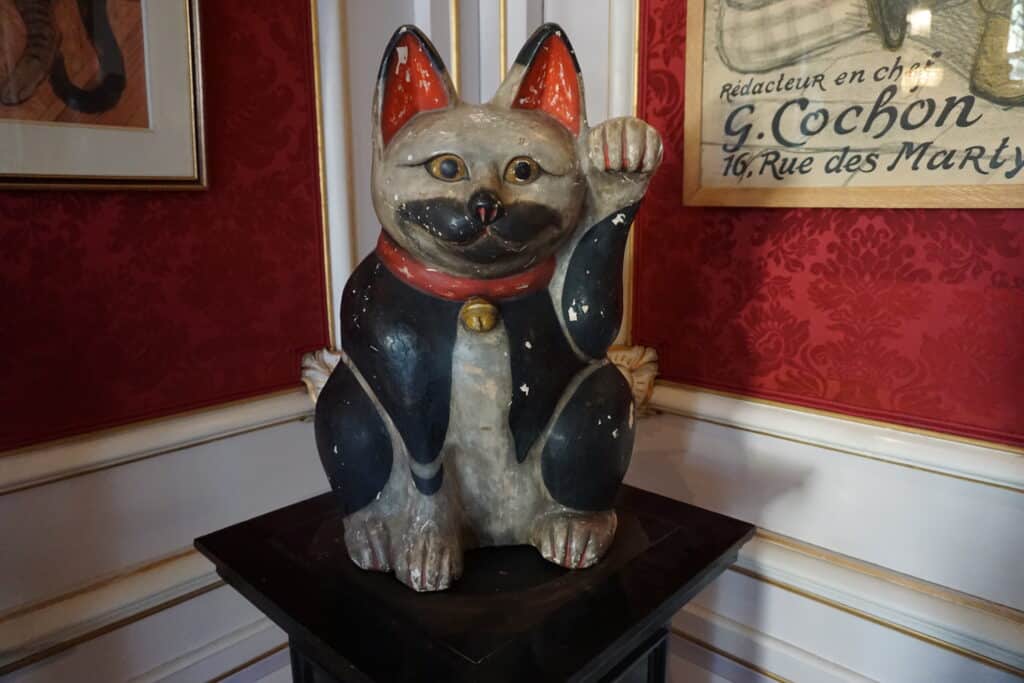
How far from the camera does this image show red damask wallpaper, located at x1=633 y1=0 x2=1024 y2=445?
0.96 meters

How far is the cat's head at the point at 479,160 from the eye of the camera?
0.72 m

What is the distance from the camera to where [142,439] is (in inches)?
45.4

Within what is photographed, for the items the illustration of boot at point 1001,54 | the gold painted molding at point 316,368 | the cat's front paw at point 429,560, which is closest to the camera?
the cat's front paw at point 429,560

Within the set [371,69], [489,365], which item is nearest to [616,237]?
[489,365]

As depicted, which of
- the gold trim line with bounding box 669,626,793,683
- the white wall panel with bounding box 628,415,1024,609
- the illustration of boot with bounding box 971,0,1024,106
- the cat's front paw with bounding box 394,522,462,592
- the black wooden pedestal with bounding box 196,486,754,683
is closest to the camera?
the black wooden pedestal with bounding box 196,486,754,683

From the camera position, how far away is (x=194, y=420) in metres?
1.22

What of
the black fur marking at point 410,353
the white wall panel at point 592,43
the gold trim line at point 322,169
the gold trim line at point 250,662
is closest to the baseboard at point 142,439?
the gold trim line at point 322,169

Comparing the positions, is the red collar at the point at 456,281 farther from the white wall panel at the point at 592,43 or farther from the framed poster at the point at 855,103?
the white wall panel at the point at 592,43

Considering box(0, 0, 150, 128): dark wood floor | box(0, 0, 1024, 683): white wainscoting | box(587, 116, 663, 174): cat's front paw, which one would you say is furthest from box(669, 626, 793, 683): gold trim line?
box(0, 0, 150, 128): dark wood floor

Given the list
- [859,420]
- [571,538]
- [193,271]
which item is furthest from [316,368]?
[859,420]

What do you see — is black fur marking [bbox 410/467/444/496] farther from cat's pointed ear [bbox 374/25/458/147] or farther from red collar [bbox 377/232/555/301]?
cat's pointed ear [bbox 374/25/458/147]

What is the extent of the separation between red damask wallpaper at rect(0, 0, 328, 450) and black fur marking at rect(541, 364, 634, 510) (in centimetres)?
71

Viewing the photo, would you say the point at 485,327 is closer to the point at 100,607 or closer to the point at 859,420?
the point at 859,420

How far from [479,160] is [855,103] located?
2.01ft
